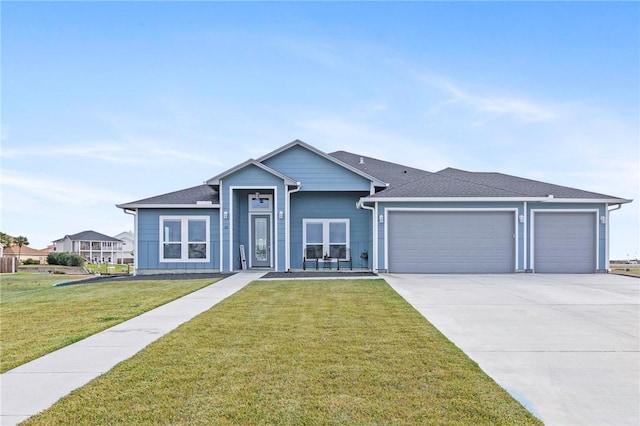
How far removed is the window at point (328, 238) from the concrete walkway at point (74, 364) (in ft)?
32.5

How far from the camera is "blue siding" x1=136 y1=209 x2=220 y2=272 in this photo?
1712 cm

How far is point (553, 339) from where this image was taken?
19.5 ft

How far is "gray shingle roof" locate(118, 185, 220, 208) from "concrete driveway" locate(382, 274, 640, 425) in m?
9.23

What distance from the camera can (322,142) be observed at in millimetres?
23875

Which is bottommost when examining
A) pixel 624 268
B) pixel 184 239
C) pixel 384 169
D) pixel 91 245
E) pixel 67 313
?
pixel 91 245

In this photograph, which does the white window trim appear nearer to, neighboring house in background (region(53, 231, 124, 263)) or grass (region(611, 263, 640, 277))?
grass (region(611, 263, 640, 277))

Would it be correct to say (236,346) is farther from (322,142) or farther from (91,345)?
(322,142)

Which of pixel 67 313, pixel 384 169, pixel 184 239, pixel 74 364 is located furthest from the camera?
pixel 384 169

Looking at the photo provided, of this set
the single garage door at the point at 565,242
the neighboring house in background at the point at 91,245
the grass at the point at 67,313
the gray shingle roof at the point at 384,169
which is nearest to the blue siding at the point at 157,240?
the grass at the point at 67,313

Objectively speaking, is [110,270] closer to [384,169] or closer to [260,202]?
[260,202]

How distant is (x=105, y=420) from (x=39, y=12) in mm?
14647

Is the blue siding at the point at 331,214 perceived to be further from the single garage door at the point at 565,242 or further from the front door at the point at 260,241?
the single garage door at the point at 565,242

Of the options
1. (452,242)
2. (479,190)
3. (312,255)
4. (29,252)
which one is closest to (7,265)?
(312,255)

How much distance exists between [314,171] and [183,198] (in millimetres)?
5465
